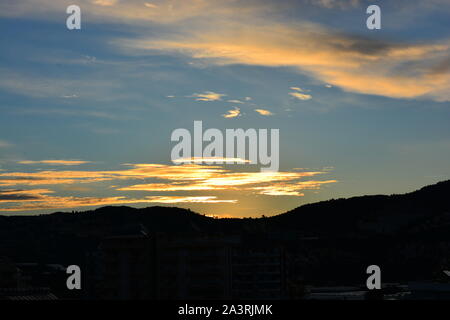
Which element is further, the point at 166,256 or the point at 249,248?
the point at 249,248

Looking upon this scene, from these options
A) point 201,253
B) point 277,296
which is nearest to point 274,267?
point 277,296

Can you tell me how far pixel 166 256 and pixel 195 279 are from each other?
262 inches

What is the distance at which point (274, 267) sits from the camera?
17000 cm

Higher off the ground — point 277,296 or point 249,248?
point 249,248

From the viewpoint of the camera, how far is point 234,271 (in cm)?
16588

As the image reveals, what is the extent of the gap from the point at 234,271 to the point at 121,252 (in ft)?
136
